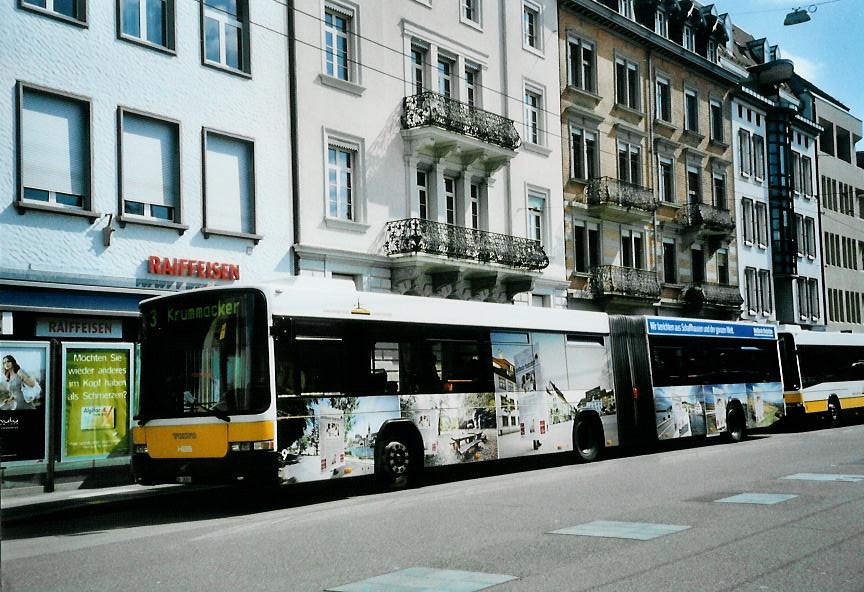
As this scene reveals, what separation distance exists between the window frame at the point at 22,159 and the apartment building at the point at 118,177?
24 mm

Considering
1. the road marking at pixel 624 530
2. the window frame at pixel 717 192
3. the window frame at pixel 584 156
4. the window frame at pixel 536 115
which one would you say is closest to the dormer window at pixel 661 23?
the window frame at pixel 717 192

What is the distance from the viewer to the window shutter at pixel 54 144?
698 inches

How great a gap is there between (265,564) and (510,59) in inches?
1006

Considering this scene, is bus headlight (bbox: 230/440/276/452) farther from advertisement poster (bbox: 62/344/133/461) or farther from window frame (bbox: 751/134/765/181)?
window frame (bbox: 751/134/765/181)

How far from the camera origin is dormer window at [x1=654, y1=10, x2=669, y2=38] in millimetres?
41397

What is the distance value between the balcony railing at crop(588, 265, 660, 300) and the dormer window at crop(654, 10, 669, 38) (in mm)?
10632

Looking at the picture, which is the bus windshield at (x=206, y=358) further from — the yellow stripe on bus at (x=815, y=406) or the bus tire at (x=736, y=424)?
the yellow stripe on bus at (x=815, y=406)

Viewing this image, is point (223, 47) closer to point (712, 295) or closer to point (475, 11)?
point (475, 11)

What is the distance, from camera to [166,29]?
20.6 m

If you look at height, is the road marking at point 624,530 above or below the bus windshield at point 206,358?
below

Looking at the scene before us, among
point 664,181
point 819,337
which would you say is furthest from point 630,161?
point 819,337

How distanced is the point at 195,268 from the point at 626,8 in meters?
25.2

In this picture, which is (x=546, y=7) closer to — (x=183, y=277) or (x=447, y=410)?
(x=183, y=277)

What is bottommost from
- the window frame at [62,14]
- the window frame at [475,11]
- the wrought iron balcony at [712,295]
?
the wrought iron balcony at [712,295]
